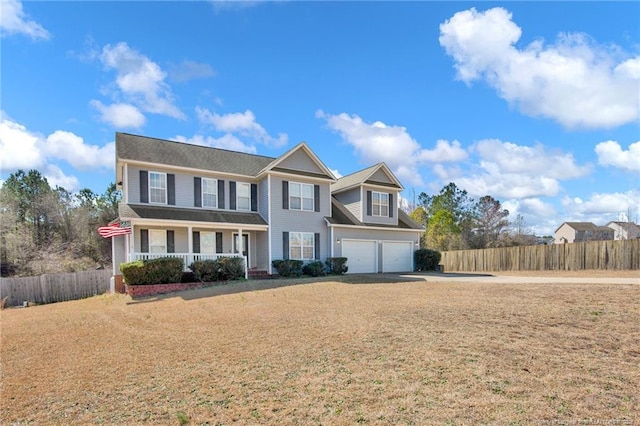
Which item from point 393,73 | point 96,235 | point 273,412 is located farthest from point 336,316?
point 96,235

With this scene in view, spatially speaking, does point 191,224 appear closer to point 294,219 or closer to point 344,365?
point 294,219

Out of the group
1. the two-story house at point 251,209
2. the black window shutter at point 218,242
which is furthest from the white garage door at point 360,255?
the black window shutter at point 218,242

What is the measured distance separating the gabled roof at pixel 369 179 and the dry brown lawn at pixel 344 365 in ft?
47.7

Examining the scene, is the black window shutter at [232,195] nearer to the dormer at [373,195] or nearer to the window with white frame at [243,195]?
the window with white frame at [243,195]

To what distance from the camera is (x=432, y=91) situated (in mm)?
18281

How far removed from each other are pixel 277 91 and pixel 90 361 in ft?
54.0

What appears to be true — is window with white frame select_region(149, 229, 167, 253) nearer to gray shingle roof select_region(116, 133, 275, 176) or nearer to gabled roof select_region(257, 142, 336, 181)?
gray shingle roof select_region(116, 133, 275, 176)

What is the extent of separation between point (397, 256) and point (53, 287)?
779 inches

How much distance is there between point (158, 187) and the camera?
18016 mm

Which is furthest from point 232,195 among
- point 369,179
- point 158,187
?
point 369,179

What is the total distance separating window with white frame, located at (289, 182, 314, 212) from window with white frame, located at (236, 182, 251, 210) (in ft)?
8.19

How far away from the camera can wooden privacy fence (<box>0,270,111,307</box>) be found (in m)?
17.2

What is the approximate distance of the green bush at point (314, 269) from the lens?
19.6 metres

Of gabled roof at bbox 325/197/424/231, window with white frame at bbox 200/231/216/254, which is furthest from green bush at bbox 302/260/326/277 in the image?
window with white frame at bbox 200/231/216/254
